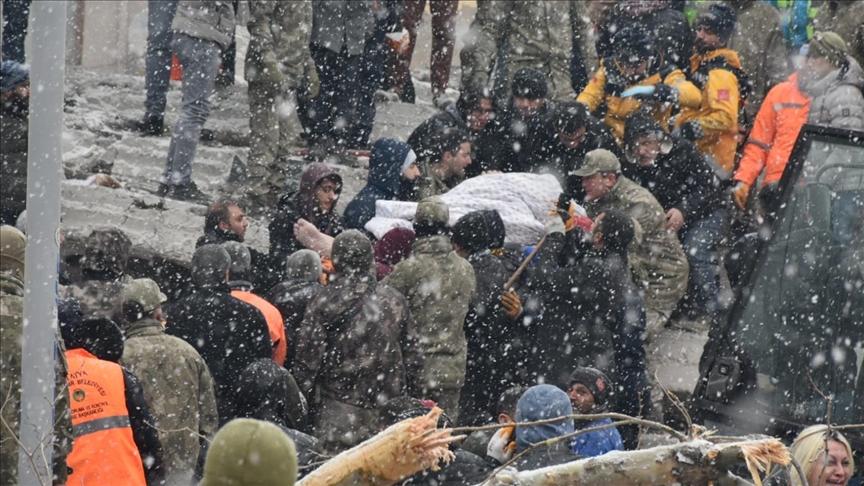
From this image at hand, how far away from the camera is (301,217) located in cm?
895

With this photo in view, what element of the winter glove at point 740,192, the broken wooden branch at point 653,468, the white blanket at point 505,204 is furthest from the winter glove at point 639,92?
the broken wooden branch at point 653,468

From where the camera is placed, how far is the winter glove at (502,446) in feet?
19.7

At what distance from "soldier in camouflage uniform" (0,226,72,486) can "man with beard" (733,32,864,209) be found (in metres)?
5.59

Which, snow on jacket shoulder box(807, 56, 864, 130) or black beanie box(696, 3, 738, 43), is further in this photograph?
black beanie box(696, 3, 738, 43)

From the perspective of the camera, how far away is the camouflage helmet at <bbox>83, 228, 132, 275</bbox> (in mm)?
7418

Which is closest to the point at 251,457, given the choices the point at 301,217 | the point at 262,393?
the point at 262,393

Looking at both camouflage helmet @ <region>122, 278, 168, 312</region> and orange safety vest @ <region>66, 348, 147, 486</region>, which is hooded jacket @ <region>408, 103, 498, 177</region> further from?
orange safety vest @ <region>66, 348, 147, 486</region>

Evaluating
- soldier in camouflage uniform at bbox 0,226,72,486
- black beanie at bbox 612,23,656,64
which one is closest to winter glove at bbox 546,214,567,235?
black beanie at bbox 612,23,656,64

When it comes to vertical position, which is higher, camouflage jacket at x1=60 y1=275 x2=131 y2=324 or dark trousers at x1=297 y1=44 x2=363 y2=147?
dark trousers at x1=297 y1=44 x2=363 y2=147

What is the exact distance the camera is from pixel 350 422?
731 cm

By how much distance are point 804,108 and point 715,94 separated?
0.61 metres

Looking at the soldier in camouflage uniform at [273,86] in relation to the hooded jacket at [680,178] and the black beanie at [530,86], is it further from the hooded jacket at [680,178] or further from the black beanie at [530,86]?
the hooded jacket at [680,178]

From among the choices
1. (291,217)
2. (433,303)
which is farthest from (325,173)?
(433,303)

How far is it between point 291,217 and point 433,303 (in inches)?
57.1
